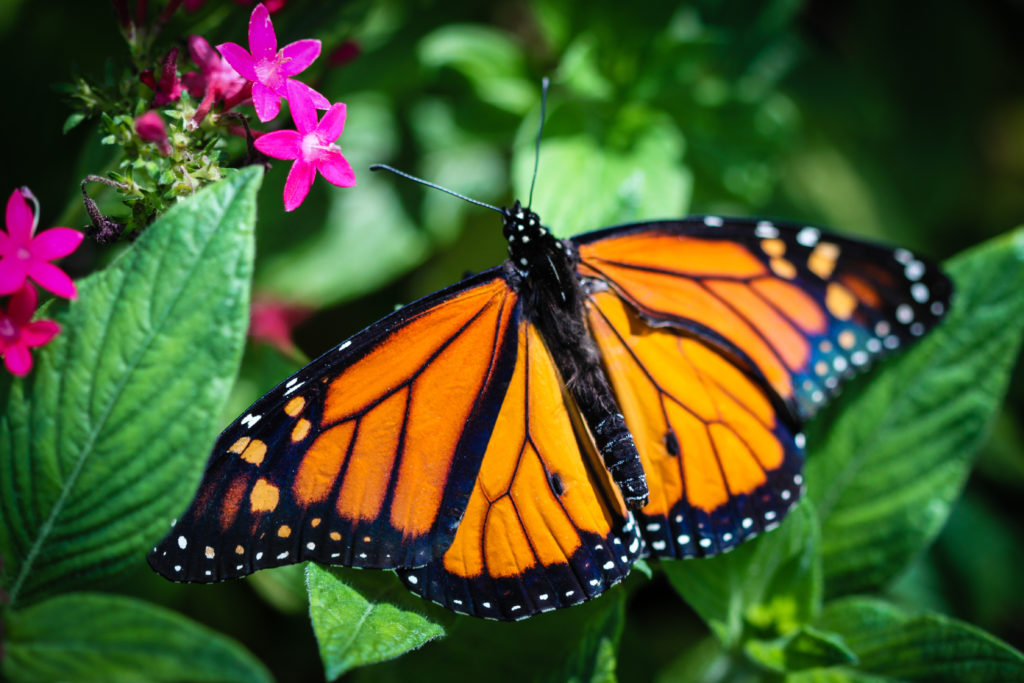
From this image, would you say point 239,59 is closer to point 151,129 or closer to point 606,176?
point 151,129

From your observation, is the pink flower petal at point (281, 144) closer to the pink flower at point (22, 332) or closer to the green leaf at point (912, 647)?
the pink flower at point (22, 332)

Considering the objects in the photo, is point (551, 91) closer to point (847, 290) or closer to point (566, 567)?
point (847, 290)

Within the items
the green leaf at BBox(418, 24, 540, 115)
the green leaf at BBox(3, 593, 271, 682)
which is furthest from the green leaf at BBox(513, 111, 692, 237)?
the green leaf at BBox(3, 593, 271, 682)

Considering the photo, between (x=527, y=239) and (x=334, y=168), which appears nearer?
(x=334, y=168)

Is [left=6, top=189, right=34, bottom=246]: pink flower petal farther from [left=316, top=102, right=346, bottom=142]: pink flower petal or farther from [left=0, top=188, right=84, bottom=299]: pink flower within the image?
[left=316, top=102, right=346, bottom=142]: pink flower petal

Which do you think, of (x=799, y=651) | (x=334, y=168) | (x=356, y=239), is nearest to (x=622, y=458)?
(x=799, y=651)

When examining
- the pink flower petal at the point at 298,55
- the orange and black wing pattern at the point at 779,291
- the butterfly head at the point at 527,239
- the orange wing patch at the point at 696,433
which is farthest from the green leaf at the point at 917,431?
the pink flower petal at the point at 298,55
